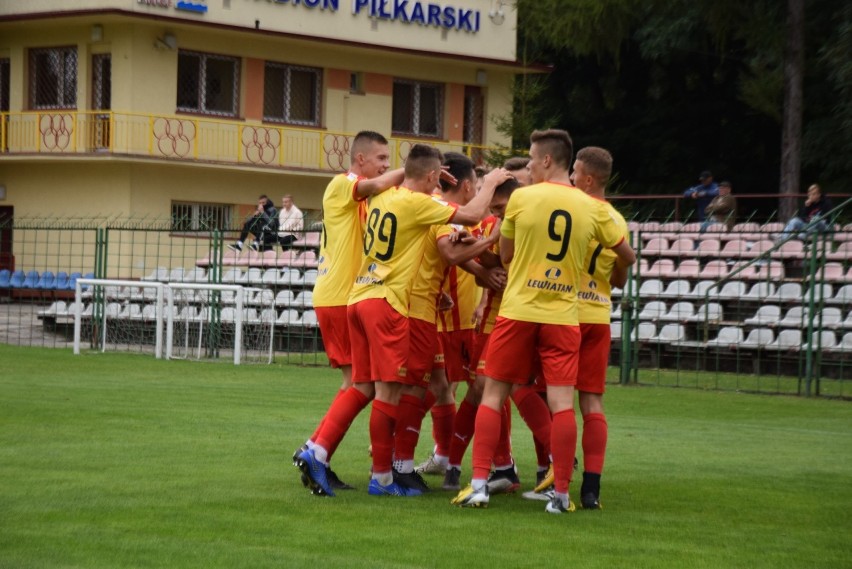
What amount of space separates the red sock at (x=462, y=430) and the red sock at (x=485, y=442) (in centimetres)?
87

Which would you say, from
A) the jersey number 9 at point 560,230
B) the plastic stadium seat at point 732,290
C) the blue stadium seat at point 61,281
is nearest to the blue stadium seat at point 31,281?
the blue stadium seat at point 61,281

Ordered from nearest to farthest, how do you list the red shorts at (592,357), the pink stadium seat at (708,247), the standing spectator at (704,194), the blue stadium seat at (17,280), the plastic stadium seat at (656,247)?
the red shorts at (592,357), the pink stadium seat at (708,247), the plastic stadium seat at (656,247), the blue stadium seat at (17,280), the standing spectator at (704,194)

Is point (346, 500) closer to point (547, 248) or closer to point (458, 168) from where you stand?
point (547, 248)

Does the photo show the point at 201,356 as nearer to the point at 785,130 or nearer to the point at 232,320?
the point at 232,320

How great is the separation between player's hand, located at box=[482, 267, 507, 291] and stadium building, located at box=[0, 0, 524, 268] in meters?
23.9

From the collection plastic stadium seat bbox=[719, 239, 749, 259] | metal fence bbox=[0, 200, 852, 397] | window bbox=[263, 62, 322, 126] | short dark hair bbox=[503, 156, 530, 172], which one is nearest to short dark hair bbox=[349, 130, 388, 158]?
short dark hair bbox=[503, 156, 530, 172]

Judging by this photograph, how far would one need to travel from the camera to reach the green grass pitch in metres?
6.76

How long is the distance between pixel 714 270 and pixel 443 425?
13909 mm

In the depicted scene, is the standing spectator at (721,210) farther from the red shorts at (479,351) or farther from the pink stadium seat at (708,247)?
the red shorts at (479,351)

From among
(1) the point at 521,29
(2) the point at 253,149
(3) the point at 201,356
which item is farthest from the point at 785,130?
(3) the point at 201,356

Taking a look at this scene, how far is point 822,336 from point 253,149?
1908cm

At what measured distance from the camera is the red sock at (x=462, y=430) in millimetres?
9134

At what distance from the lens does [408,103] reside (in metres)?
38.7

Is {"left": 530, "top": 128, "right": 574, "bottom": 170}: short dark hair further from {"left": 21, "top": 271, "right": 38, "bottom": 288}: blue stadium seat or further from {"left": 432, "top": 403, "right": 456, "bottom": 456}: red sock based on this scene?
{"left": 21, "top": 271, "right": 38, "bottom": 288}: blue stadium seat
